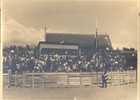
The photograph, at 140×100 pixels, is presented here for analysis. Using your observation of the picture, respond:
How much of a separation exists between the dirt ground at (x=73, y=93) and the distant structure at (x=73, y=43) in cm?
23

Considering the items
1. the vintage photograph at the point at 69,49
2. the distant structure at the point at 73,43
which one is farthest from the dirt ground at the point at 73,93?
the distant structure at the point at 73,43

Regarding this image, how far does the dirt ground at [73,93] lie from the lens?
1587 mm

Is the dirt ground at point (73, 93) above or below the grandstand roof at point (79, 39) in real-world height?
below

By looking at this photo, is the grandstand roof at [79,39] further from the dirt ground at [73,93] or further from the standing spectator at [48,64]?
the dirt ground at [73,93]

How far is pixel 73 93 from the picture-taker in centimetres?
165

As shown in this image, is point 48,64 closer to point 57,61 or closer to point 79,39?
point 57,61

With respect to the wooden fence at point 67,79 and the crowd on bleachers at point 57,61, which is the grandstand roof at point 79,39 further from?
the wooden fence at point 67,79

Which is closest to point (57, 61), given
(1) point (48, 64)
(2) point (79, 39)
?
(1) point (48, 64)

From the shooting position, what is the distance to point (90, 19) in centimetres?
165

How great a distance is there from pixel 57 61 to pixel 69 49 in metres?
0.10

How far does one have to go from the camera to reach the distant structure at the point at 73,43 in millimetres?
1619

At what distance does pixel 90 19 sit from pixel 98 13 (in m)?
0.06

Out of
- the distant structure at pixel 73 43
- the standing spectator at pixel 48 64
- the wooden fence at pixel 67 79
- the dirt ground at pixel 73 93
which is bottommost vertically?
the dirt ground at pixel 73 93

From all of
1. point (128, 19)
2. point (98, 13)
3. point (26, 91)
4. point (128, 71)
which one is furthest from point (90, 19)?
point (26, 91)
